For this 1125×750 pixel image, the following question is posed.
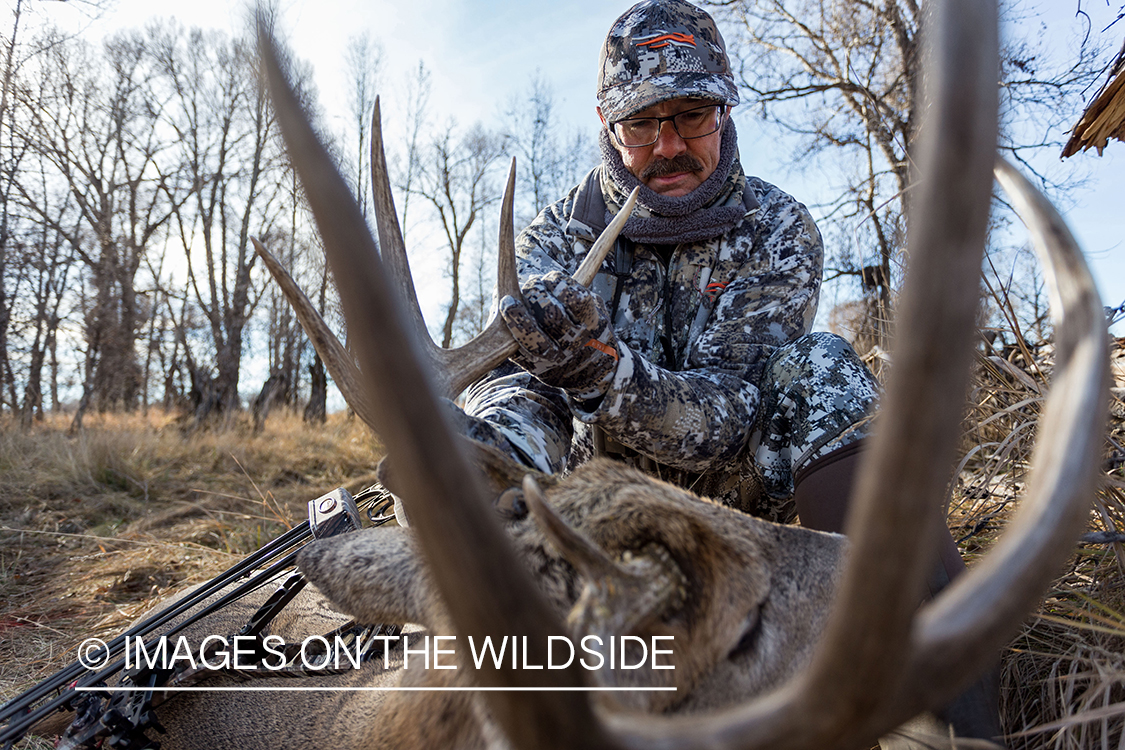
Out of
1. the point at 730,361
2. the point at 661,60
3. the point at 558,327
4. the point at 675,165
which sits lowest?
the point at 730,361

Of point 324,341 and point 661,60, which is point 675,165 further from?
point 324,341

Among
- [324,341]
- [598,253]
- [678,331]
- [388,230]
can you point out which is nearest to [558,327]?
[598,253]

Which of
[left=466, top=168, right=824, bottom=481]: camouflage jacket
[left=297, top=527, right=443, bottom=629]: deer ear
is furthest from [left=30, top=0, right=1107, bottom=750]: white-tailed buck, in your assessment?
[left=466, top=168, right=824, bottom=481]: camouflage jacket

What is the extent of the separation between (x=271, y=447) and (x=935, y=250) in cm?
1138

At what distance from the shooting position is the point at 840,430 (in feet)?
7.59

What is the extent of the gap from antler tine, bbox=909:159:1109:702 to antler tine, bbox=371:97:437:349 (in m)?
1.45

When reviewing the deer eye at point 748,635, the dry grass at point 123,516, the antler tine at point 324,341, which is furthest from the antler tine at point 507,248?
the dry grass at point 123,516

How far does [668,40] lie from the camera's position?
10.5 ft

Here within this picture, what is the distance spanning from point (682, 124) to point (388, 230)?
200 cm

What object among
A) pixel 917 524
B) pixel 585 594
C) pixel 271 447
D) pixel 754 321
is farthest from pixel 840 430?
pixel 271 447

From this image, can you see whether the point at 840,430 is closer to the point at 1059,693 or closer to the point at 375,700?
the point at 1059,693

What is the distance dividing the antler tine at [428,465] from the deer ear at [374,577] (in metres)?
0.76

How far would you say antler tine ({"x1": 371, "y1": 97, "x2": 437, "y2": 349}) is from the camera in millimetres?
1755

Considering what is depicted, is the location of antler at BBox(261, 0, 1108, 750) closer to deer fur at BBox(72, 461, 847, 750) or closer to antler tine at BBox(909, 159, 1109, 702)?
antler tine at BBox(909, 159, 1109, 702)
